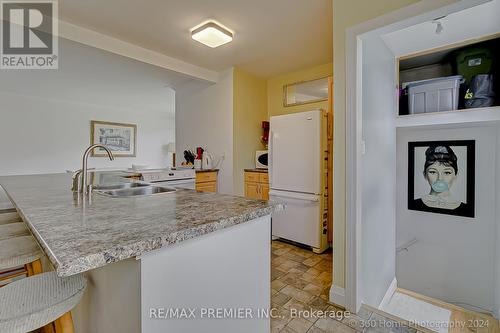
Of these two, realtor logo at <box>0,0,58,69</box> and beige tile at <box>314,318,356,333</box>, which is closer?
beige tile at <box>314,318,356,333</box>

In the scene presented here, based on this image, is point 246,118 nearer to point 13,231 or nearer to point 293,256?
point 293,256

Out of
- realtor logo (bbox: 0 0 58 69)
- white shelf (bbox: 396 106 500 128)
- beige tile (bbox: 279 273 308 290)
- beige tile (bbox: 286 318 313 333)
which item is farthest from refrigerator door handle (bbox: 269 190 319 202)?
realtor logo (bbox: 0 0 58 69)

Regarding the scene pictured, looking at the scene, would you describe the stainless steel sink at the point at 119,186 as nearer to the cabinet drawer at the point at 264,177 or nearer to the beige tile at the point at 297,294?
the beige tile at the point at 297,294

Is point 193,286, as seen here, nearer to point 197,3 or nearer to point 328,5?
point 197,3

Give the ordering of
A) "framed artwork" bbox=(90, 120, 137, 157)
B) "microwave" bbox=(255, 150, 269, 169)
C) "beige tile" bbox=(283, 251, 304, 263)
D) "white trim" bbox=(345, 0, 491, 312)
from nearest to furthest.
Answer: "white trim" bbox=(345, 0, 491, 312) → "beige tile" bbox=(283, 251, 304, 263) → "microwave" bbox=(255, 150, 269, 169) → "framed artwork" bbox=(90, 120, 137, 157)

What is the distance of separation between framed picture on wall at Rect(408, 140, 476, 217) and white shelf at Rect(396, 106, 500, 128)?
45 cm

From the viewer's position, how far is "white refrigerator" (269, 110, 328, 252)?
2.67 metres

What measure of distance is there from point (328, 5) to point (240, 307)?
2.41m

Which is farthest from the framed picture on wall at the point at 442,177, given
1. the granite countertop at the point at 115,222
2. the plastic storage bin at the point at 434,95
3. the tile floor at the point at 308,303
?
the granite countertop at the point at 115,222

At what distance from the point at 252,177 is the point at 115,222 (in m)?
2.81

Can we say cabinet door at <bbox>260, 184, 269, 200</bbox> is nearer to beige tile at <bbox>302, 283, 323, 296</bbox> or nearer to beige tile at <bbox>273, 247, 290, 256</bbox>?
beige tile at <bbox>273, 247, 290, 256</bbox>

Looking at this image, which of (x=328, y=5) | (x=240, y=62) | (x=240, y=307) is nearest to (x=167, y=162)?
(x=240, y=62)

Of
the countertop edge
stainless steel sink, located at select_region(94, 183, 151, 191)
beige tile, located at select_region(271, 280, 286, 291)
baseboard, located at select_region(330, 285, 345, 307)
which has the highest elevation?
stainless steel sink, located at select_region(94, 183, 151, 191)

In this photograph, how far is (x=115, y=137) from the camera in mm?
5926
